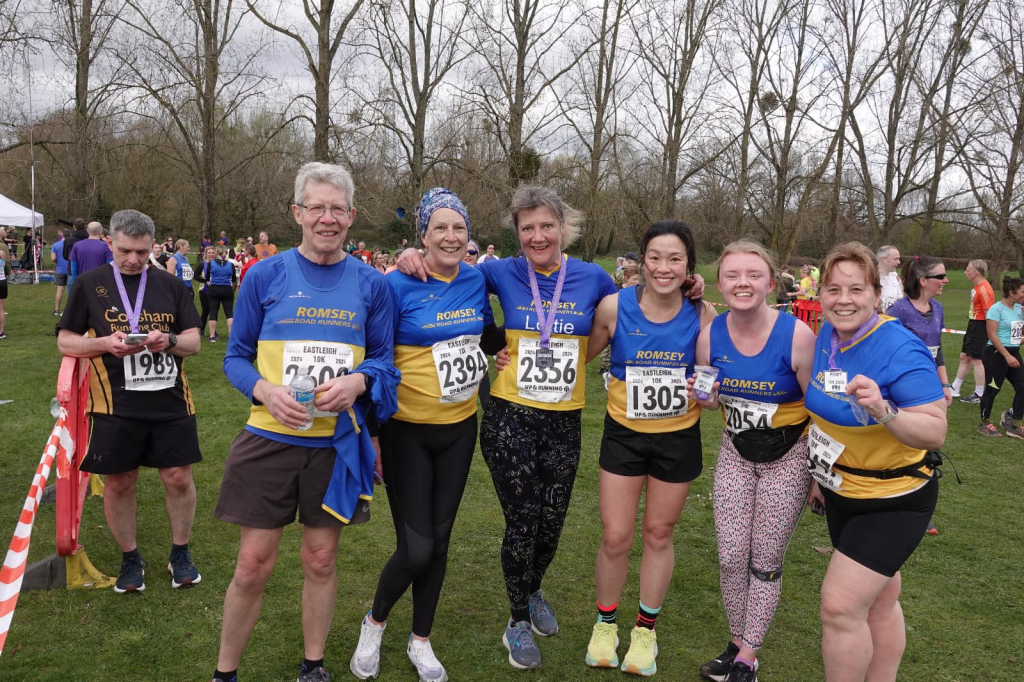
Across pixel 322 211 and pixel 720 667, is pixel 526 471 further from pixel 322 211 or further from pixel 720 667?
pixel 322 211

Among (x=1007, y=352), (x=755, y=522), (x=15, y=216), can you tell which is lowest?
(x=755, y=522)

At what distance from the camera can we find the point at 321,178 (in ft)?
8.82

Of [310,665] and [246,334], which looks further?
[310,665]

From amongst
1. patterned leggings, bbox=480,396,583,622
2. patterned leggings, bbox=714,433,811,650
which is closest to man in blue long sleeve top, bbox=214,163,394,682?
patterned leggings, bbox=480,396,583,622

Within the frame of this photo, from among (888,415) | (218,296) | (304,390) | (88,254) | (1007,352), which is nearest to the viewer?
(888,415)

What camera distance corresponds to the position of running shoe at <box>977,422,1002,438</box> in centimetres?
849

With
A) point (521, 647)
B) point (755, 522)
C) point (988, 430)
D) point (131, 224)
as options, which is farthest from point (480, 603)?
point (988, 430)

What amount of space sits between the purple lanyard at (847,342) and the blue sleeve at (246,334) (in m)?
2.17

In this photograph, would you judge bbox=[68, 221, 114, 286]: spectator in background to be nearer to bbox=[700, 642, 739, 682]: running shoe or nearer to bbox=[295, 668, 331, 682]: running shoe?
bbox=[295, 668, 331, 682]: running shoe

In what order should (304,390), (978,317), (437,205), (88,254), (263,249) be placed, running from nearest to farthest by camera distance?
(304,390)
(437,205)
(978,317)
(88,254)
(263,249)

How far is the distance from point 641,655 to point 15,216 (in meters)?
21.0

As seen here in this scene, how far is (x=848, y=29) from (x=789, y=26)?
2.14 m

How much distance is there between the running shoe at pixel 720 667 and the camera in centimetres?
322

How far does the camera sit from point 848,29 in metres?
22.1
